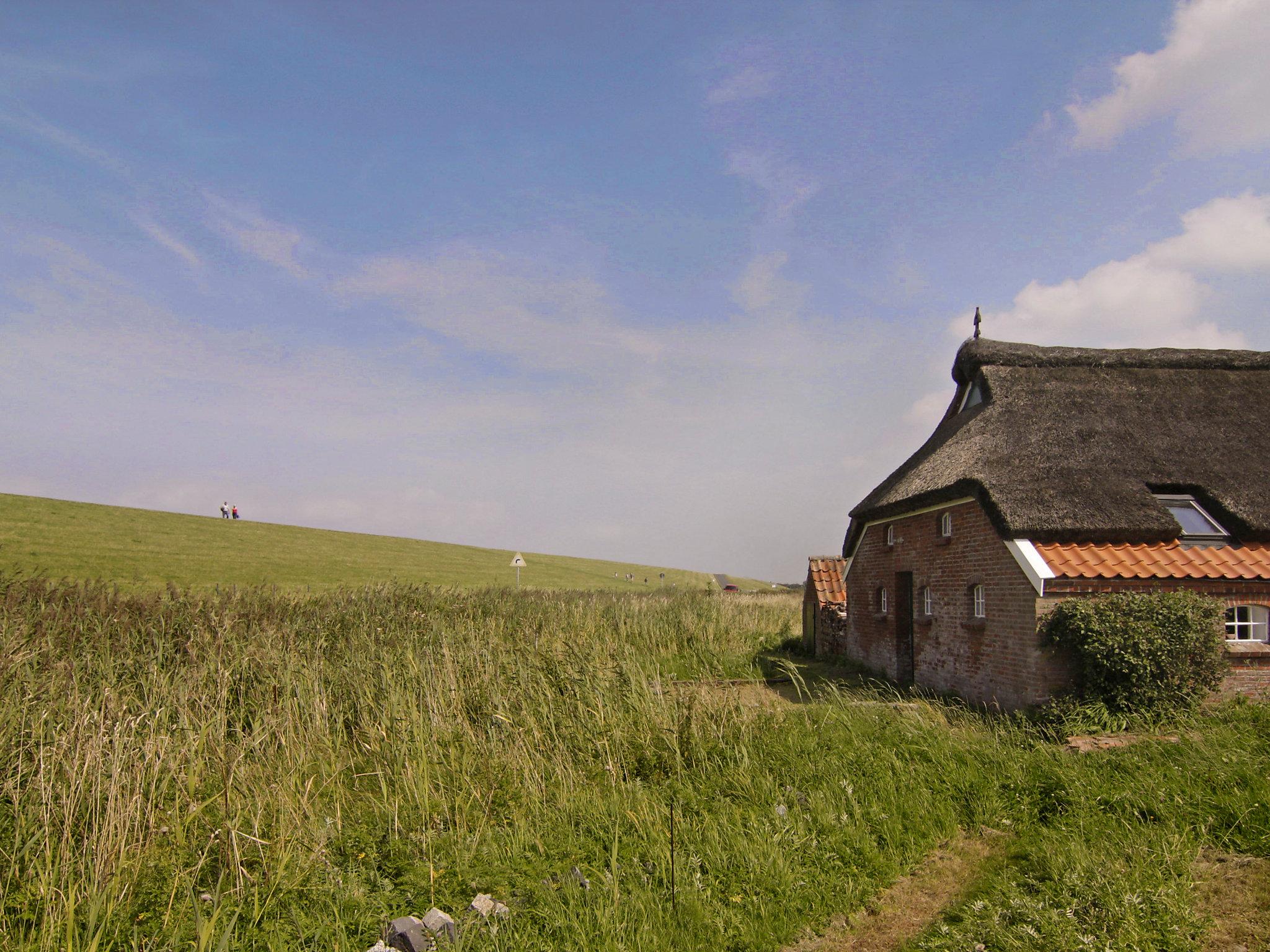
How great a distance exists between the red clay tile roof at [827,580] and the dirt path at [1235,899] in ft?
40.4

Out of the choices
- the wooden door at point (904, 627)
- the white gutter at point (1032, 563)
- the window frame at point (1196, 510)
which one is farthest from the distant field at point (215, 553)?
the window frame at point (1196, 510)

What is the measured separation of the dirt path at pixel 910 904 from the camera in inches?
182

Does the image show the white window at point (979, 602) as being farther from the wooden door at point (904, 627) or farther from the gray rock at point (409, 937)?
the gray rock at point (409, 937)

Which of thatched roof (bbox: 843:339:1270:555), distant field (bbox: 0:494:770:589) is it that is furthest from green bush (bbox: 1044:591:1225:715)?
distant field (bbox: 0:494:770:589)

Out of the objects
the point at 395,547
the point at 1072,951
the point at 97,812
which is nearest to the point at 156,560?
the point at 395,547

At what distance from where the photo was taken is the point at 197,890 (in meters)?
4.65

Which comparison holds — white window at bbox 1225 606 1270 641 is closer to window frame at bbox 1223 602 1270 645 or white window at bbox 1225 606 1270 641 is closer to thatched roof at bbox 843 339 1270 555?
window frame at bbox 1223 602 1270 645

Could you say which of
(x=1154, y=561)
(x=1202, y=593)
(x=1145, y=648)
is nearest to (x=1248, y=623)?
(x=1202, y=593)

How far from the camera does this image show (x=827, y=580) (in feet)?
61.2

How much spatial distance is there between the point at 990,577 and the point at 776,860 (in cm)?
701

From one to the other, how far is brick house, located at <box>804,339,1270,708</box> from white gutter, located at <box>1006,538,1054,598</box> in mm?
26

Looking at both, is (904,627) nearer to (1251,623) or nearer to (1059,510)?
(1059,510)

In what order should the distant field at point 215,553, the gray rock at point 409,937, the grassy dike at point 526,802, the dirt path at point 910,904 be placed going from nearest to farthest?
the gray rock at point 409,937 → the grassy dike at point 526,802 → the dirt path at point 910,904 → the distant field at point 215,553

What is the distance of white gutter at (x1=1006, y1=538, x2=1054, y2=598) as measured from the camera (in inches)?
374
